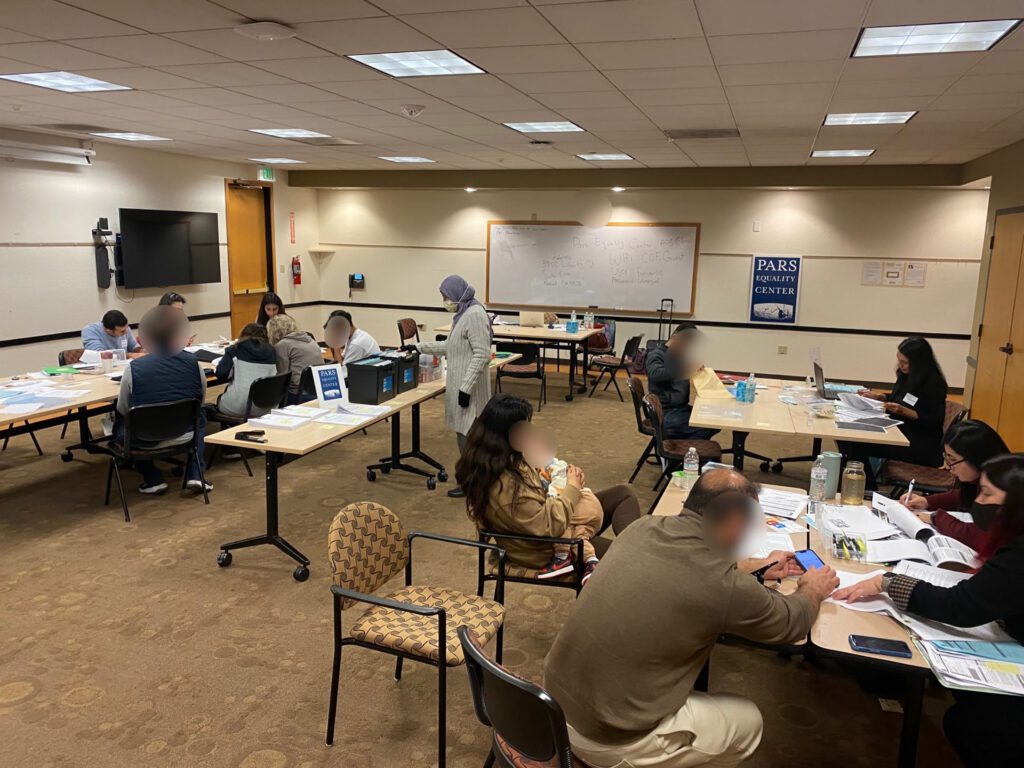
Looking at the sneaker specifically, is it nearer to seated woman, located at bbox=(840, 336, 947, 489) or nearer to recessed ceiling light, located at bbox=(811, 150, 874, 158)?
seated woman, located at bbox=(840, 336, 947, 489)

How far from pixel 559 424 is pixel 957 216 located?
5797 millimetres

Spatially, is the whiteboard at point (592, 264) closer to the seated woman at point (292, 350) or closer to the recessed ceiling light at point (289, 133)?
the recessed ceiling light at point (289, 133)

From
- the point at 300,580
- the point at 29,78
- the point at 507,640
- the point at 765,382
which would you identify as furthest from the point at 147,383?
the point at 765,382

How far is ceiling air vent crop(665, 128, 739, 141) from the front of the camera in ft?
20.3

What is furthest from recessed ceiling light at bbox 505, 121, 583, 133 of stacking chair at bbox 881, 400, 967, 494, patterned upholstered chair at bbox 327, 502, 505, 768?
patterned upholstered chair at bbox 327, 502, 505, 768

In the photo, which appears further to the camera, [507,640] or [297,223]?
[297,223]

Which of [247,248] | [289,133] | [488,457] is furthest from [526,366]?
[488,457]

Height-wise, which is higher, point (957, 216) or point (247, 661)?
point (957, 216)

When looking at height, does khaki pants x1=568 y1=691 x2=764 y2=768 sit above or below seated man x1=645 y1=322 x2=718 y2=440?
below

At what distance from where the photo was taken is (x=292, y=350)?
568cm

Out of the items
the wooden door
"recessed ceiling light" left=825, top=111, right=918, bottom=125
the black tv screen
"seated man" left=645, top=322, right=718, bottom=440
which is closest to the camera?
"seated man" left=645, top=322, right=718, bottom=440

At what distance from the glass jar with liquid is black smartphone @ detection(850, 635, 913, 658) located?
108 cm

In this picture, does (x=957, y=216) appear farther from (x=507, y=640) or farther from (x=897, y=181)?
(x=507, y=640)

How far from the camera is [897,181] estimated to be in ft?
28.3
